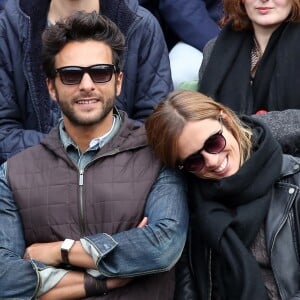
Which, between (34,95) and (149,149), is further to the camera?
(34,95)

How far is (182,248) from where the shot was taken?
10.6 ft

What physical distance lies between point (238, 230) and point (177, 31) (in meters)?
1.68

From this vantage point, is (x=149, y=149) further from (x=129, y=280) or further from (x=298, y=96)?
(x=298, y=96)

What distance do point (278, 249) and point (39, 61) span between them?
5.28 ft

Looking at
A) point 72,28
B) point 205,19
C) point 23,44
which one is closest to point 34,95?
point 23,44

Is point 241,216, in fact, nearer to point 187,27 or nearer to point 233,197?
point 233,197

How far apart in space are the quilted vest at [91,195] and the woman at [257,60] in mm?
724

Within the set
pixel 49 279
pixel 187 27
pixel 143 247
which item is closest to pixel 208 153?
pixel 143 247

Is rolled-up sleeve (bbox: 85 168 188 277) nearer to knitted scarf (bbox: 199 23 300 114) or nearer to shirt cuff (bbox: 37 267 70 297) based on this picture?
shirt cuff (bbox: 37 267 70 297)

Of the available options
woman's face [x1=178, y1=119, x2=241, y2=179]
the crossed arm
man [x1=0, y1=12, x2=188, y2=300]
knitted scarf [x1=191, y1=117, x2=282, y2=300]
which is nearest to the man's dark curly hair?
man [x1=0, y1=12, x2=188, y2=300]

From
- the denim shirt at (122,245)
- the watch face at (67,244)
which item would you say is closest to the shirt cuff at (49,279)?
the denim shirt at (122,245)

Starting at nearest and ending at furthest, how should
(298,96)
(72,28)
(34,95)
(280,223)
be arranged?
(280,223), (72,28), (298,96), (34,95)

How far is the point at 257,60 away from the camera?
3980 mm

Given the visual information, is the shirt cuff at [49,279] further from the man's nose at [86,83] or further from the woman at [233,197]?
the man's nose at [86,83]
